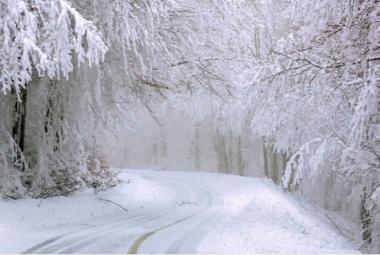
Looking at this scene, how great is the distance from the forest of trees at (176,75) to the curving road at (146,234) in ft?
7.24

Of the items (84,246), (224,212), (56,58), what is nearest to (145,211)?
(224,212)

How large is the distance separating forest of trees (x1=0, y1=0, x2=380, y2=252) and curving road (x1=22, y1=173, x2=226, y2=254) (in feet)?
7.24

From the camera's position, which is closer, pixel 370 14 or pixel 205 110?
pixel 370 14

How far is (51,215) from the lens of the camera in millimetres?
11383

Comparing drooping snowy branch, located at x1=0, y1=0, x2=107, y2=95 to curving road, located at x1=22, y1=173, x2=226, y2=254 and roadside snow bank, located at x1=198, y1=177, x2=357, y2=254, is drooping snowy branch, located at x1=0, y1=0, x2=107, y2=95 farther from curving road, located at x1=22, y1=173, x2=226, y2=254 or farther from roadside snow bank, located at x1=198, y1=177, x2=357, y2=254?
roadside snow bank, located at x1=198, y1=177, x2=357, y2=254

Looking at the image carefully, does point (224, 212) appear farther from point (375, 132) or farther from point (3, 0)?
point (3, 0)

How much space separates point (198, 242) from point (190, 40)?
5807 mm

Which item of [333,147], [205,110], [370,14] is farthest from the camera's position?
[205,110]

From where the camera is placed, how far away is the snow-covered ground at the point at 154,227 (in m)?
8.79

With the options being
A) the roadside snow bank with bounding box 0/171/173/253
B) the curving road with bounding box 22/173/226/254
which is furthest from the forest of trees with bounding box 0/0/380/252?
the curving road with bounding box 22/173/226/254

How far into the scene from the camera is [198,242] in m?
9.58

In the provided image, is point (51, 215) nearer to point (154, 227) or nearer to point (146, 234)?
point (154, 227)

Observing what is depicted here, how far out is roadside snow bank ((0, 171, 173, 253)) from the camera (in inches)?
363

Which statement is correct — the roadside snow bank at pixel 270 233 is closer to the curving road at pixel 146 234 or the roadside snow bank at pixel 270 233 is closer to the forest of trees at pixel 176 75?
the curving road at pixel 146 234
